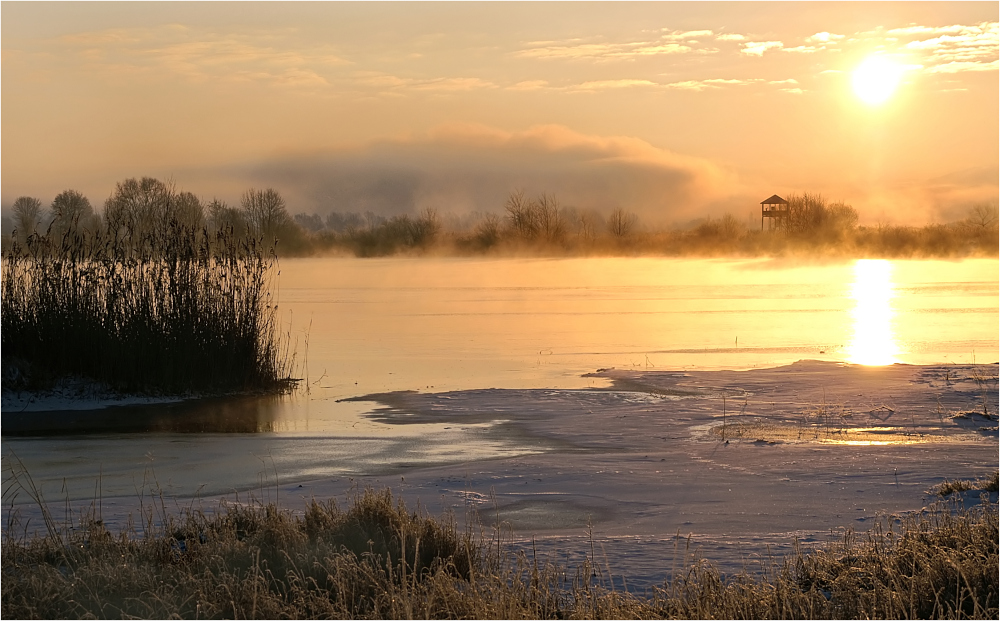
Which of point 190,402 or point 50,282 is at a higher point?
point 50,282

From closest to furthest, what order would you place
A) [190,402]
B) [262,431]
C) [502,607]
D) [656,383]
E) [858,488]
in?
[502,607]
[858,488]
[262,431]
[190,402]
[656,383]

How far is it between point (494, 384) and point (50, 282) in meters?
6.00

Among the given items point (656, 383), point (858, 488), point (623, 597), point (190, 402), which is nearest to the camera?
point (623, 597)

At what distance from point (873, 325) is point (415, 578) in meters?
21.2

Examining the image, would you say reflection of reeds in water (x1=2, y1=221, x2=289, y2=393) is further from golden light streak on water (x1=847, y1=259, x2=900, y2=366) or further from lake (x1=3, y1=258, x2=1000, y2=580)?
golden light streak on water (x1=847, y1=259, x2=900, y2=366)

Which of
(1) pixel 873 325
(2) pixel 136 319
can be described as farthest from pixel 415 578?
(1) pixel 873 325

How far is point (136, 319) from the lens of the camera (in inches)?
533

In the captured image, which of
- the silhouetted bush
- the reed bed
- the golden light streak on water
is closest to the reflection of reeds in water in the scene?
the silhouetted bush

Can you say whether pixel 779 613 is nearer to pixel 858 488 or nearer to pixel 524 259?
pixel 858 488

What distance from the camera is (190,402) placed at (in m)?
13.1

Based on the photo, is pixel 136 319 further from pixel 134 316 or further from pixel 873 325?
pixel 873 325

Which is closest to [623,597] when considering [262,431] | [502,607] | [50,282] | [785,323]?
[502,607]

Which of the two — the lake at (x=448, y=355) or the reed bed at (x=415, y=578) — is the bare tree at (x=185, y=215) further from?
the reed bed at (x=415, y=578)

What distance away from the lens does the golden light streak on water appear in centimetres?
1775
